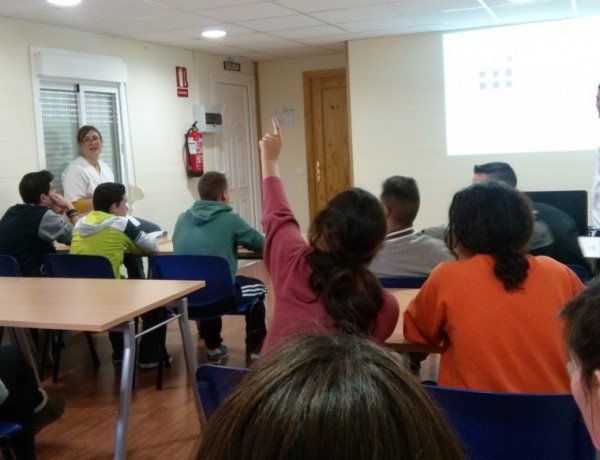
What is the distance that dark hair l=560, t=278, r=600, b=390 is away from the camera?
85cm

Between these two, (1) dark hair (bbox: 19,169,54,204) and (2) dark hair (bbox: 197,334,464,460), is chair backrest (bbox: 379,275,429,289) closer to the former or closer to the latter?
(2) dark hair (bbox: 197,334,464,460)

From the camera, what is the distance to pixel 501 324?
5.45ft

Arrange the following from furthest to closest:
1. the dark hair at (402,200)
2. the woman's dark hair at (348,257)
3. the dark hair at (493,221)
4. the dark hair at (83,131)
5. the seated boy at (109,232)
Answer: the dark hair at (83,131)
the seated boy at (109,232)
the dark hair at (402,200)
the woman's dark hair at (348,257)
the dark hair at (493,221)

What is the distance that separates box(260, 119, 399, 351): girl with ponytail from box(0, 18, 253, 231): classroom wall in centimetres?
339

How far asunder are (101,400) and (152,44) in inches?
151

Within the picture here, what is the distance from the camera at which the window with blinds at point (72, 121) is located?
16.8ft

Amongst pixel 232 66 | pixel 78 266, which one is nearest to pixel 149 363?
pixel 78 266

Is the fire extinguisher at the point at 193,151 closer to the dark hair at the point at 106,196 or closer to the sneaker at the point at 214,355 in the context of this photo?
the dark hair at the point at 106,196

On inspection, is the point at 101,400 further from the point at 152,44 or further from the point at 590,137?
the point at 590,137

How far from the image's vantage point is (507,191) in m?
1.83

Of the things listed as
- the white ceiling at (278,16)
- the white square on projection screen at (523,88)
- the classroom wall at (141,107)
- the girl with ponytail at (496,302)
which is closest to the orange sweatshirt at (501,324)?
the girl with ponytail at (496,302)

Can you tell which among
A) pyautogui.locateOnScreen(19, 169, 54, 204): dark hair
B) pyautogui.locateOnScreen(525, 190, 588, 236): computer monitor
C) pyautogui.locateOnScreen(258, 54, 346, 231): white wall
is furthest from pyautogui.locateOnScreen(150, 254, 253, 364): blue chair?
pyautogui.locateOnScreen(258, 54, 346, 231): white wall

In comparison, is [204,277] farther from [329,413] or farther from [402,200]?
[329,413]

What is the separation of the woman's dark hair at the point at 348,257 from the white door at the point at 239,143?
555 centimetres
